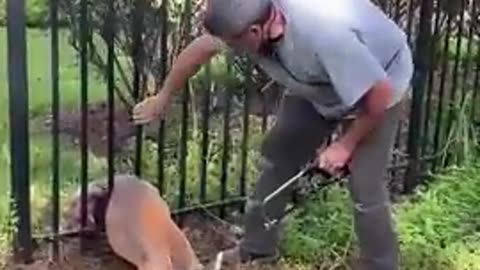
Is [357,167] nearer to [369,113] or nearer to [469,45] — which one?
[369,113]

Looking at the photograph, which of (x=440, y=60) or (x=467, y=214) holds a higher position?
(x=440, y=60)

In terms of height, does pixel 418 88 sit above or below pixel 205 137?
above

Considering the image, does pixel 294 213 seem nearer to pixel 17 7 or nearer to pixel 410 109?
pixel 410 109

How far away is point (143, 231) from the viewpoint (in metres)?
3.64

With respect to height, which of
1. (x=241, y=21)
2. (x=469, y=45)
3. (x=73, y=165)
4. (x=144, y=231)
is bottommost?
(x=73, y=165)

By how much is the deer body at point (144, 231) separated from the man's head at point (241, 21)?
0.74 metres

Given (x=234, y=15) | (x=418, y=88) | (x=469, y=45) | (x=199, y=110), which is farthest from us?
(x=469, y=45)

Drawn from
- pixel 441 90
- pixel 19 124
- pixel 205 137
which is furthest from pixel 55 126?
pixel 441 90

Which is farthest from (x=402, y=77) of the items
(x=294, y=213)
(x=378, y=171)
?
(x=294, y=213)

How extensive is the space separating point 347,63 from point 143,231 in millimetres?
925

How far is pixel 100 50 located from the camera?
4.37 m

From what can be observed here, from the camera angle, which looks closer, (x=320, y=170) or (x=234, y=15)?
(x=234, y=15)

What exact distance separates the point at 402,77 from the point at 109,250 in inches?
52.4

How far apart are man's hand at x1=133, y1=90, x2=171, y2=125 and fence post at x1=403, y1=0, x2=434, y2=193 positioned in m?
1.55
